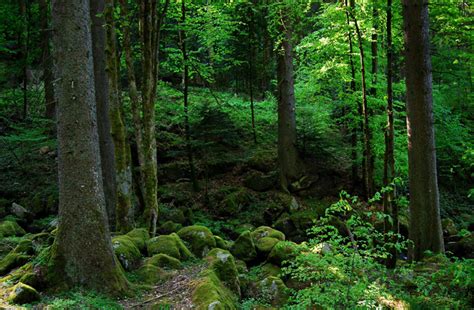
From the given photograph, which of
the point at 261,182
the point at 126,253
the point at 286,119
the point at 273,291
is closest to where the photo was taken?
the point at 126,253

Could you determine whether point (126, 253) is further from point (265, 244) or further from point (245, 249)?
point (265, 244)

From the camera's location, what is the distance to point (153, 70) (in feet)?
31.5

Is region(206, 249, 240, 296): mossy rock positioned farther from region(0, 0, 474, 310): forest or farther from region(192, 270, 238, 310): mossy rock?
region(192, 270, 238, 310): mossy rock

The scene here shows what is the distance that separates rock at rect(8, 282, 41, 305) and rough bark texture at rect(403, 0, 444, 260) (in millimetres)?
7161

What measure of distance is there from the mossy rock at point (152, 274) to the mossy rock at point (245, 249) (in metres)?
2.01

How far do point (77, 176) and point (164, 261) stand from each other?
2.61 m

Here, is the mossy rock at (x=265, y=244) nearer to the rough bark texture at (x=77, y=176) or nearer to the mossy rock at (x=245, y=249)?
the mossy rock at (x=245, y=249)

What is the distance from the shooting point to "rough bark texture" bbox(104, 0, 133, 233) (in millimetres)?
8086

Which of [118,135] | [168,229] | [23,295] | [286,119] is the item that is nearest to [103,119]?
[118,135]

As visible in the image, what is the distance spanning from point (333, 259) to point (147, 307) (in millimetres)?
2570

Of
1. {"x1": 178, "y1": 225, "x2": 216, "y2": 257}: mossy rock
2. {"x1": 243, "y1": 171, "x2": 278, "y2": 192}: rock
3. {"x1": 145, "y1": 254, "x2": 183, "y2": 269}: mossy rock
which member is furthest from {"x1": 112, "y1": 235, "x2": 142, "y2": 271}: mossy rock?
{"x1": 243, "y1": 171, "x2": 278, "y2": 192}: rock

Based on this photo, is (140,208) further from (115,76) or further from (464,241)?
(464,241)

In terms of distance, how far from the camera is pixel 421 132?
7727 mm

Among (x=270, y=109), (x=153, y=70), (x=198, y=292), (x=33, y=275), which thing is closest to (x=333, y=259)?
(x=198, y=292)
